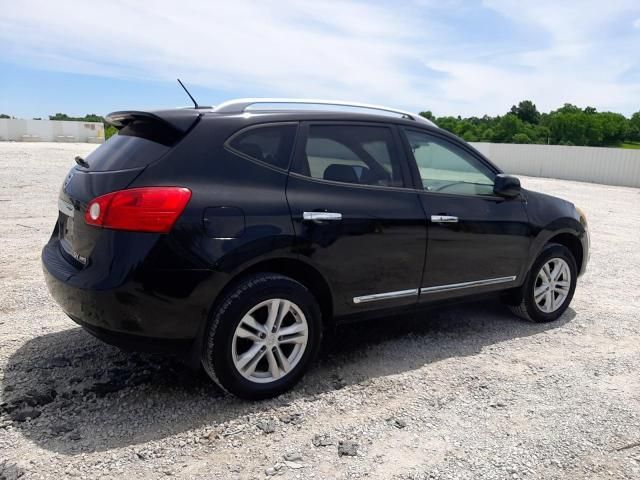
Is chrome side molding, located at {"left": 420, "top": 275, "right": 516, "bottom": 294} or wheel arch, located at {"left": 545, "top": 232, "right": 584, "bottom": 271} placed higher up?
wheel arch, located at {"left": 545, "top": 232, "right": 584, "bottom": 271}

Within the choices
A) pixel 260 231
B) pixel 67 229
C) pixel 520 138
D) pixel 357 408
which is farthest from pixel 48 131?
pixel 520 138

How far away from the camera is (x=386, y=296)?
3.87 metres

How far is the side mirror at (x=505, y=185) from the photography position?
446 centimetres

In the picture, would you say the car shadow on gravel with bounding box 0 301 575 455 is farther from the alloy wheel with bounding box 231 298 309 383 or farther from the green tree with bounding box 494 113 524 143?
the green tree with bounding box 494 113 524 143

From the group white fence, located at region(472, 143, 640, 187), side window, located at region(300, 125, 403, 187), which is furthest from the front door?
white fence, located at region(472, 143, 640, 187)

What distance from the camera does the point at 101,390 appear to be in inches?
134

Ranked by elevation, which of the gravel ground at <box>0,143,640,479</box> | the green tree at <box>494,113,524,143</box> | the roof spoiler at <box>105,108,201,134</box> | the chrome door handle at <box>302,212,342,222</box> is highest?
the green tree at <box>494,113,524,143</box>

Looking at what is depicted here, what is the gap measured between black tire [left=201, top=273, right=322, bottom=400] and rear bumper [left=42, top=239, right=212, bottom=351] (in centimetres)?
11

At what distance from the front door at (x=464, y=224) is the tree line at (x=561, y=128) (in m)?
72.6

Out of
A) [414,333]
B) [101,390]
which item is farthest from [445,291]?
[101,390]

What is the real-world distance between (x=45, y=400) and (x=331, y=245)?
6.37ft

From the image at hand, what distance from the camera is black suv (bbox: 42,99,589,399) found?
9.72 feet

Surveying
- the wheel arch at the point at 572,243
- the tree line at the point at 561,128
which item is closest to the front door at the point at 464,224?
the wheel arch at the point at 572,243

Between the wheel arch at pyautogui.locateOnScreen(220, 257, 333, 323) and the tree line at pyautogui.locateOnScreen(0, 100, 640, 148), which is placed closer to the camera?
the wheel arch at pyautogui.locateOnScreen(220, 257, 333, 323)
